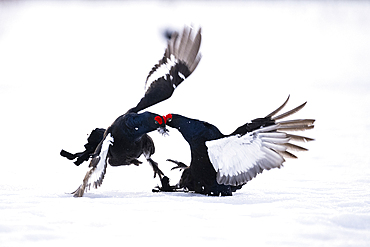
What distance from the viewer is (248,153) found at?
3445mm

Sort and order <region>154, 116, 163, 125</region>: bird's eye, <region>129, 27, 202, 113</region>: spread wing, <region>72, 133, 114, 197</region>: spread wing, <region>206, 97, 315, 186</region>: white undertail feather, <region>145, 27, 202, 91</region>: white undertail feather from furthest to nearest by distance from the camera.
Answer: <region>145, 27, 202, 91</region>: white undertail feather
<region>129, 27, 202, 113</region>: spread wing
<region>154, 116, 163, 125</region>: bird's eye
<region>72, 133, 114, 197</region>: spread wing
<region>206, 97, 315, 186</region>: white undertail feather

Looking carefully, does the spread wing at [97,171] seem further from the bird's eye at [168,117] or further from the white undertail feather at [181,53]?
the white undertail feather at [181,53]

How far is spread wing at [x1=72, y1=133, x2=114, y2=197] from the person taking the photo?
3516mm

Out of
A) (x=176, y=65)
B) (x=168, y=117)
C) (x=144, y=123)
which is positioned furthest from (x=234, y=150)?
(x=176, y=65)

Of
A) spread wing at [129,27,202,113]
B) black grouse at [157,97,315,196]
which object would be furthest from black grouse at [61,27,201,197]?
black grouse at [157,97,315,196]

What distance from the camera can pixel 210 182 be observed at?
12.0 feet

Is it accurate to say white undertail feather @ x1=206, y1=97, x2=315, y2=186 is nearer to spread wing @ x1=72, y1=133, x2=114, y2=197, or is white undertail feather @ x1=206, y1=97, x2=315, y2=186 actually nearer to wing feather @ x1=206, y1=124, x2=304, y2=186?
wing feather @ x1=206, y1=124, x2=304, y2=186

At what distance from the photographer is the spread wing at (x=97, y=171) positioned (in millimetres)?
3516

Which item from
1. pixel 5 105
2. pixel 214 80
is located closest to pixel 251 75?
pixel 214 80

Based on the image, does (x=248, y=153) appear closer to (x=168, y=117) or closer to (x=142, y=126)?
(x=168, y=117)

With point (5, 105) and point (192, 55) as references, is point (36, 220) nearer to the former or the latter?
point (192, 55)

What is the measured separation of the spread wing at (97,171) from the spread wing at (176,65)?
845 millimetres

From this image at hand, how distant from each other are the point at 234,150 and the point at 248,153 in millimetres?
108

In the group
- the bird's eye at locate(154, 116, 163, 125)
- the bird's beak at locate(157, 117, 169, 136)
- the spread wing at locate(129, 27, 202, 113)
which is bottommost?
the bird's beak at locate(157, 117, 169, 136)
